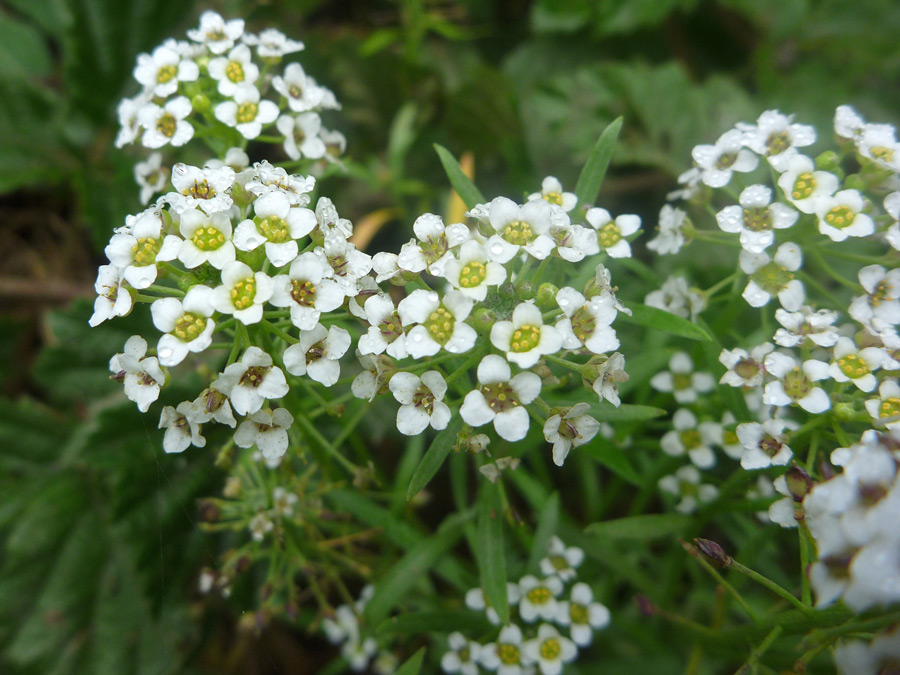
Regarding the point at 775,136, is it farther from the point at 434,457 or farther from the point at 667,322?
the point at 434,457

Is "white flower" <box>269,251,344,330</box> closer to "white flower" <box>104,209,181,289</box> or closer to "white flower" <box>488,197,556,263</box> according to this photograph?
"white flower" <box>104,209,181,289</box>

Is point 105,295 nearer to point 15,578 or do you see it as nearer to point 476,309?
point 476,309

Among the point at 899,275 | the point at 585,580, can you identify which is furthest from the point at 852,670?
the point at 585,580

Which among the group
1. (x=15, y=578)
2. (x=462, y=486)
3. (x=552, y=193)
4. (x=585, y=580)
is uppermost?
(x=552, y=193)

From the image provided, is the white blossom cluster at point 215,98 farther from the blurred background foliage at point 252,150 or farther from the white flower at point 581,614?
the white flower at point 581,614

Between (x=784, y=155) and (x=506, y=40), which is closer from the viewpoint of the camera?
(x=784, y=155)

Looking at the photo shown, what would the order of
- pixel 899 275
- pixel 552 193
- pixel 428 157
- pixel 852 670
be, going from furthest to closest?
pixel 428 157 < pixel 552 193 < pixel 899 275 < pixel 852 670
